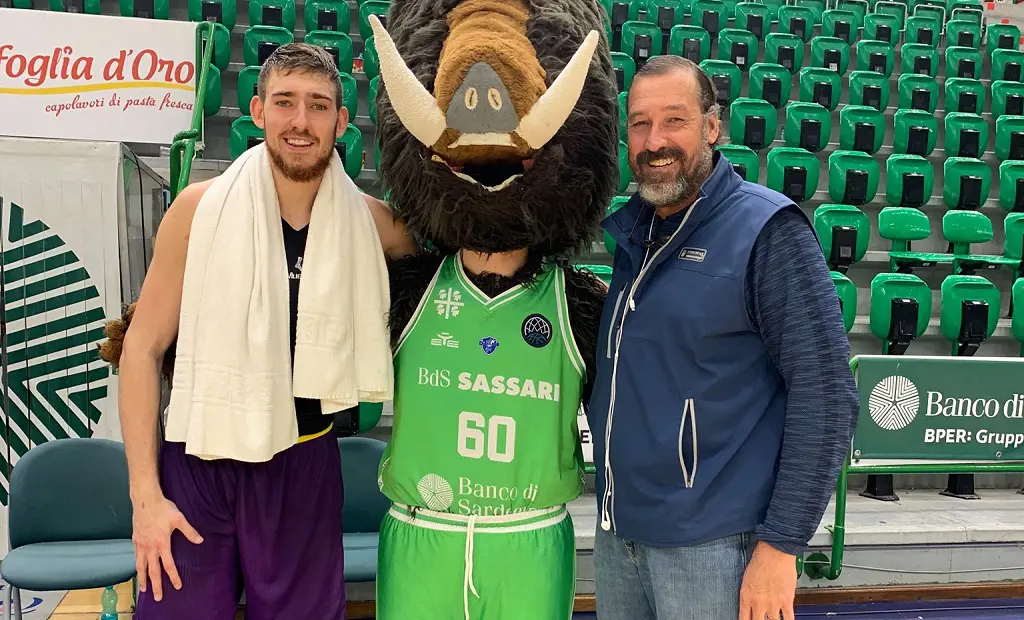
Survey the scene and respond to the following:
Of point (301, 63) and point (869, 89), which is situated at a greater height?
point (869, 89)

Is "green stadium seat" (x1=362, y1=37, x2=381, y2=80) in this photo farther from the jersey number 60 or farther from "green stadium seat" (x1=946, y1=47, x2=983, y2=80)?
"green stadium seat" (x1=946, y1=47, x2=983, y2=80)

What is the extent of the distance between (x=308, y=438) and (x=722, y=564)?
2.87 ft

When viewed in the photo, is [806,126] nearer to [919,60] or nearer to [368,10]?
[919,60]

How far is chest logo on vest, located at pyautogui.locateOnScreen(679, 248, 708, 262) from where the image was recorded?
1.42m

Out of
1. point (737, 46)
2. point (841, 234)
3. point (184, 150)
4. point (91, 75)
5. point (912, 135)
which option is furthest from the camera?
point (737, 46)

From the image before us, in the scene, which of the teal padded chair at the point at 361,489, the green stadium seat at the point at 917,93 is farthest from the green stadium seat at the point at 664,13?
the teal padded chair at the point at 361,489

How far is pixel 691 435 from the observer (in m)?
1.39

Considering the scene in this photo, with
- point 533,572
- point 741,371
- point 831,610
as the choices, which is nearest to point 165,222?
point 533,572

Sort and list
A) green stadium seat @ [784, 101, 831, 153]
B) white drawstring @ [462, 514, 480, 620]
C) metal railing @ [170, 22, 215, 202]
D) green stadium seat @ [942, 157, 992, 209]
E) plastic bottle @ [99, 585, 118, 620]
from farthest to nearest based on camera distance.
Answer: green stadium seat @ [784, 101, 831, 153], green stadium seat @ [942, 157, 992, 209], metal railing @ [170, 22, 215, 202], plastic bottle @ [99, 585, 118, 620], white drawstring @ [462, 514, 480, 620]

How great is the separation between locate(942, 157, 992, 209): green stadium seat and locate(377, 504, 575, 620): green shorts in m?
5.35

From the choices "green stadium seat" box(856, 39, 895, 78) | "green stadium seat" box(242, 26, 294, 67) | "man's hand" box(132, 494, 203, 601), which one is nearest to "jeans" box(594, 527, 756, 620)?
"man's hand" box(132, 494, 203, 601)

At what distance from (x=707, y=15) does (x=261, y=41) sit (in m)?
4.49

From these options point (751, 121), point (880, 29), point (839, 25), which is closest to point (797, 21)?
point (839, 25)

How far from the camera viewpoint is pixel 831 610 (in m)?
2.88
